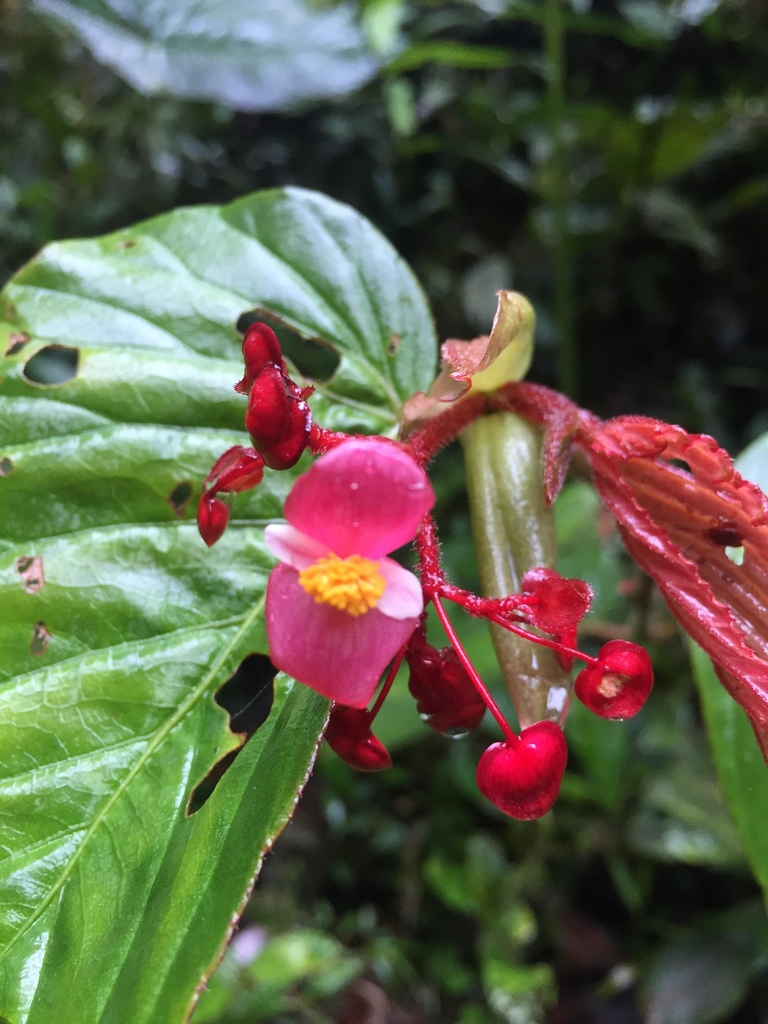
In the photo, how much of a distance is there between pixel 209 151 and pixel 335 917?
4.94ft

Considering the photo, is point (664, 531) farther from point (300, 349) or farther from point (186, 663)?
point (300, 349)

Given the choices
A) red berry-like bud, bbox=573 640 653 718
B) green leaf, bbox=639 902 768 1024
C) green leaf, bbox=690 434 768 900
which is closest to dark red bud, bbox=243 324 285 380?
red berry-like bud, bbox=573 640 653 718

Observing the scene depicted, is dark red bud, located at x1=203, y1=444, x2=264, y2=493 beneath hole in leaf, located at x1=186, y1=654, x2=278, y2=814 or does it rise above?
above

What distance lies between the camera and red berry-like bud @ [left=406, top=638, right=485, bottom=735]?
0.39 m

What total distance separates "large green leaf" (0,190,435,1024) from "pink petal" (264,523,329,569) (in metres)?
0.09

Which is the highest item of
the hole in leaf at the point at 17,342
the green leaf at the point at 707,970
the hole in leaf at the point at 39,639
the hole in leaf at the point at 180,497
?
the hole in leaf at the point at 17,342

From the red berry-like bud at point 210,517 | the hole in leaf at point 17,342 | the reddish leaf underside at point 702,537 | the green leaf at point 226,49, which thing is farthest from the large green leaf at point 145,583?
the green leaf at point 226,49

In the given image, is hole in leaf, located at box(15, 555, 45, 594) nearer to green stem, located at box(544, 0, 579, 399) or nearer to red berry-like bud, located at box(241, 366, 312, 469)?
red berry-like bud, located at box(241, 366, 312, 469)

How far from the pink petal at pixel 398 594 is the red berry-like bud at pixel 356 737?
0.27 feet

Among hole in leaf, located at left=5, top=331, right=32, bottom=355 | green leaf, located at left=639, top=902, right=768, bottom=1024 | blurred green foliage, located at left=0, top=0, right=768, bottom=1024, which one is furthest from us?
blurred green foliage, located at left=0, top=0, right=768, bottom=1024

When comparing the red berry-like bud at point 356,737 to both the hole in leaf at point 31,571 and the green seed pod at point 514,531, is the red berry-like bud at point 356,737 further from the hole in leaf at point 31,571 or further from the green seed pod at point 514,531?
the hole in leaf at point 31,571

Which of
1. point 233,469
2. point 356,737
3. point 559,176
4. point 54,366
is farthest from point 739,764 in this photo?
point 54,366

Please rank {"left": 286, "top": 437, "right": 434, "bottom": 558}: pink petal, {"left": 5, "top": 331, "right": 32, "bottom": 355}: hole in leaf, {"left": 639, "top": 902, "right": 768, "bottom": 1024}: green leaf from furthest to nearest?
{"left": 639, "top": 902, "right": 768, "bottom": 1024}: green leaf < {"left": 5, "top": 331, "right": 32, "bottom": 355}: hole in leaf < {"left": 286, "top": 437, "right": 434, "bottom": 558}: pink petal

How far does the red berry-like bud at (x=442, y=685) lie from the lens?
1.28 ft
